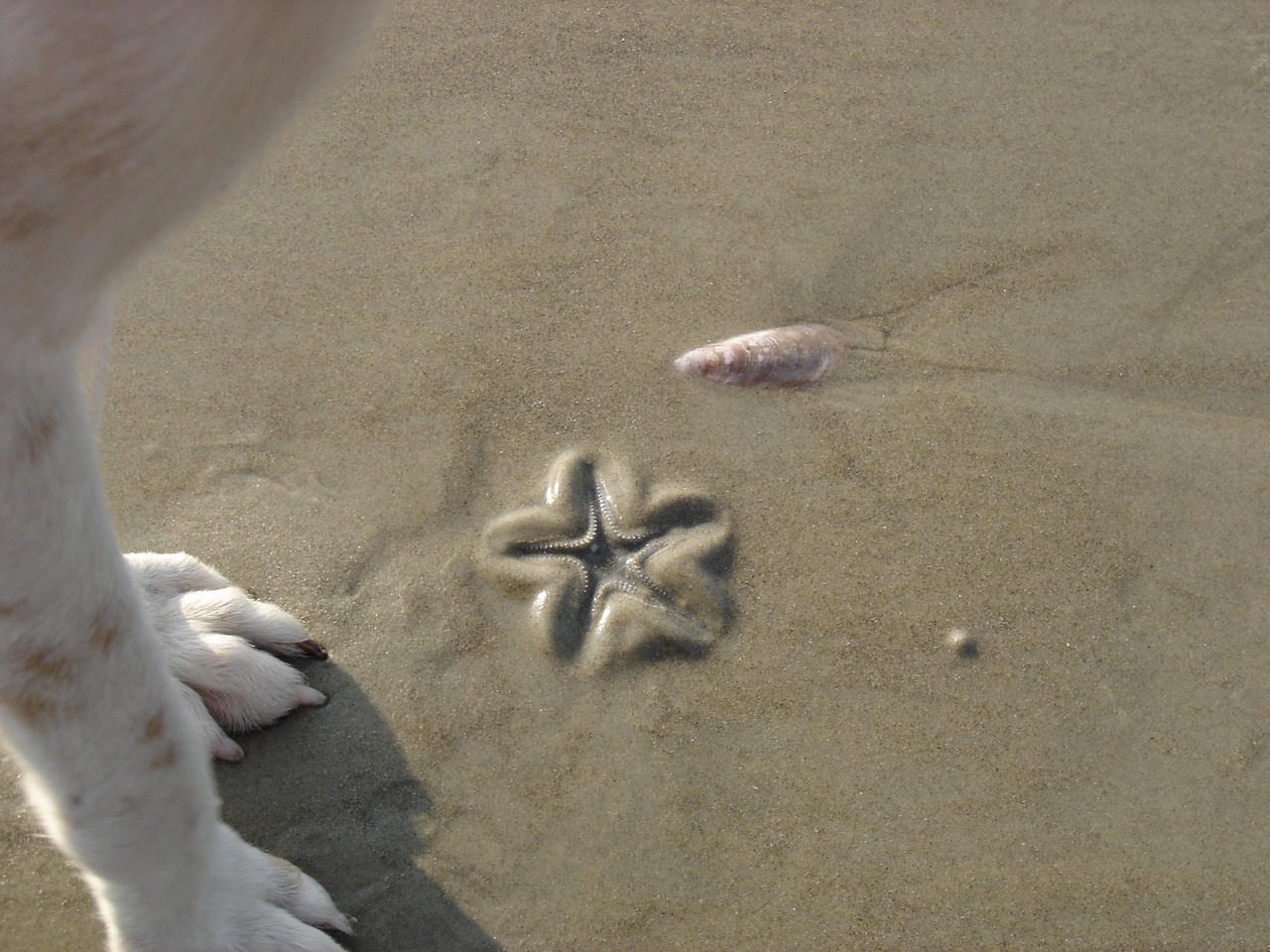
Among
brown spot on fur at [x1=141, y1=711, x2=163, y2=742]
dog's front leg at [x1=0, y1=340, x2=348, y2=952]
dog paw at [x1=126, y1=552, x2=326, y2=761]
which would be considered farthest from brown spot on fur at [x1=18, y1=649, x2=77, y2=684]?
dog paw at [x1=126, y1=552, x2=326, y2=761]

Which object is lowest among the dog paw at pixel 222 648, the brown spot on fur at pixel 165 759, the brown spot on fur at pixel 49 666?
the dog paw at pixel 222 648

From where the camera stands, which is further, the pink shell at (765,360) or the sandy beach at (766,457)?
the pink shell at (765,360)

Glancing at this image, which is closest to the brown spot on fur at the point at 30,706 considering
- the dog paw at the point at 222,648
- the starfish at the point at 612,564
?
the dog paw at the point at 222,648

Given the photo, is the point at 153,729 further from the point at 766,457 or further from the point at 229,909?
the point at 766,457

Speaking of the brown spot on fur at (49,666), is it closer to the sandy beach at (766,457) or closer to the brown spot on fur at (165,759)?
the brown spot on fur at (165,759)

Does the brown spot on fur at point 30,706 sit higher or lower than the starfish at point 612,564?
higher

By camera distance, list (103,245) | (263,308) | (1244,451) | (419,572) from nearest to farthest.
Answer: (103,245), (419,572), (1244,451), (263,308)

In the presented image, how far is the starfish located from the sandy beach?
0.20 ft

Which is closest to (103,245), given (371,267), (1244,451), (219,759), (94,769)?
(94,769)

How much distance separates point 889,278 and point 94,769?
2.56m

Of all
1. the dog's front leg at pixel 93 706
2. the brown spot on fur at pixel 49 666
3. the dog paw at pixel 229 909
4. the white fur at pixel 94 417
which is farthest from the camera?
the dog paw at pixel 229 909

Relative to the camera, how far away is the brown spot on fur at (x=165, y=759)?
1548mm

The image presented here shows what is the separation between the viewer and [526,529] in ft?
9.02

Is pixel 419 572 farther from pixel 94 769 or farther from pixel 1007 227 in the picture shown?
pixel 1007 227
